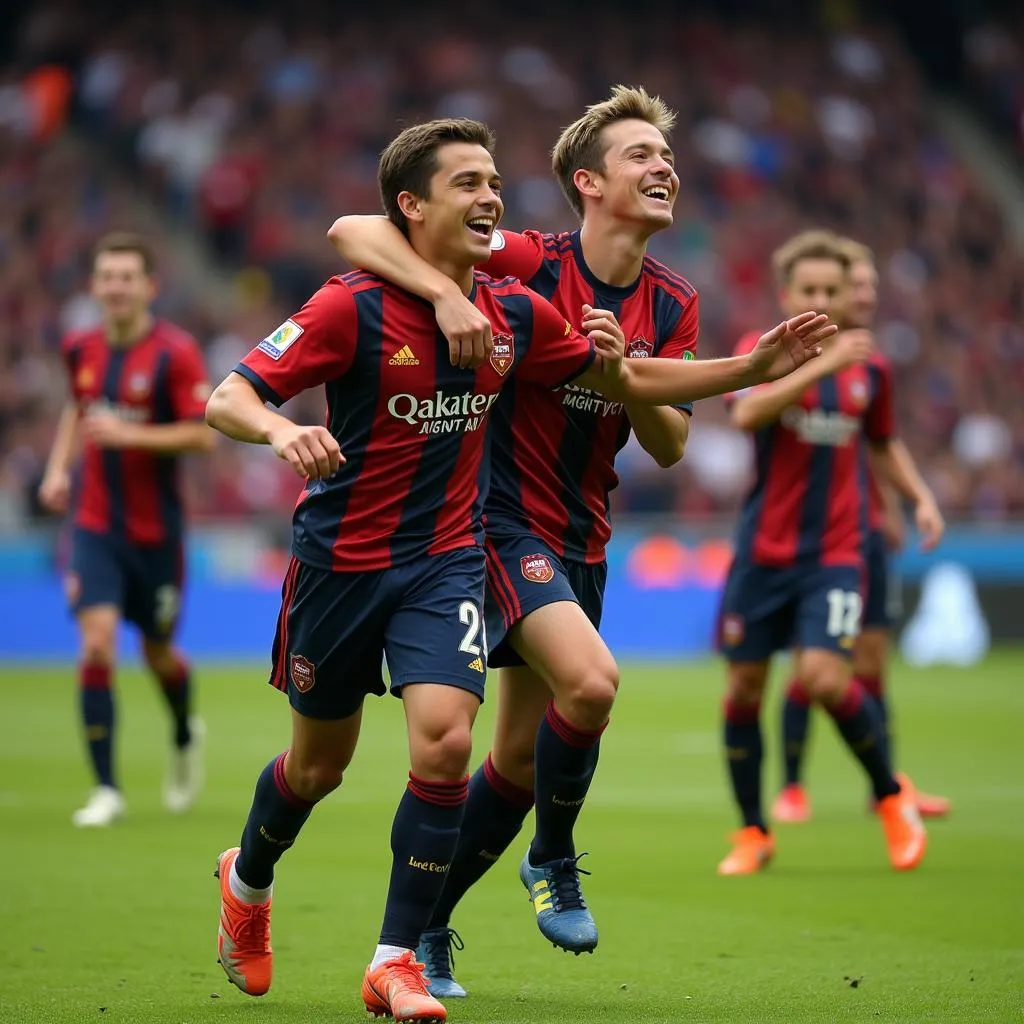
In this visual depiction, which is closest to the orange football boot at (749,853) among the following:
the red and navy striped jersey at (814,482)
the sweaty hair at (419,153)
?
the red and navy striped jersey at (814,482)

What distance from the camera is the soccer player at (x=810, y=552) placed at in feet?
26.1

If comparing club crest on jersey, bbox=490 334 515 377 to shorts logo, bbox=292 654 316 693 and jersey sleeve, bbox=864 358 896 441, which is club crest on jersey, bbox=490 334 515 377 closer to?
shorts logo, bbox=292 654 316 693

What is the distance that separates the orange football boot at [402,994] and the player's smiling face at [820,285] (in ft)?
14.1

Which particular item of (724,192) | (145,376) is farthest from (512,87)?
(145,376)

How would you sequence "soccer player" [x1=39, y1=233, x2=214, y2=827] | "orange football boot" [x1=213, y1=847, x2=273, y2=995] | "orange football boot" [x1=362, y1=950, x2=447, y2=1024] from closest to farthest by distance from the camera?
"orange football boot" [x1=362, y1=950, x2=447, y2=1024]
"orange football boot" [x1=213, y1=847, x2=273, y2=995]
"soccer player" [x1=39, y1=233, x2=214, y2=827]

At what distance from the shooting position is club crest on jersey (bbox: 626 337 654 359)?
19.1 feet

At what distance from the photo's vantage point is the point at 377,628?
201 inches

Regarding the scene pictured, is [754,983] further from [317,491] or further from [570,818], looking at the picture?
[317,491]

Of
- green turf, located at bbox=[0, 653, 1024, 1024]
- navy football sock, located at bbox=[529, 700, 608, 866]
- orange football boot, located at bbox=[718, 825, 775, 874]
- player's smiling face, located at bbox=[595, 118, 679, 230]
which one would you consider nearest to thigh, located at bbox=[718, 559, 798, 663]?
orange football boot, located at bbox=[718, 825, 775, 874]

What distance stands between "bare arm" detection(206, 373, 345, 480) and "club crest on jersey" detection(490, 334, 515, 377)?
65 cm

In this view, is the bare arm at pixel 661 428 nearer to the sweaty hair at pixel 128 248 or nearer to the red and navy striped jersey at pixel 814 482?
the red and navy striped jersey at pixel 814 482

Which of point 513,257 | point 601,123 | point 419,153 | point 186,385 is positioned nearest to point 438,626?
point 419,153

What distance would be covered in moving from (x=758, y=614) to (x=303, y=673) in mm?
3598

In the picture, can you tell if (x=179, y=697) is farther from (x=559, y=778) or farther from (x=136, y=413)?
(x=559, y=778)
